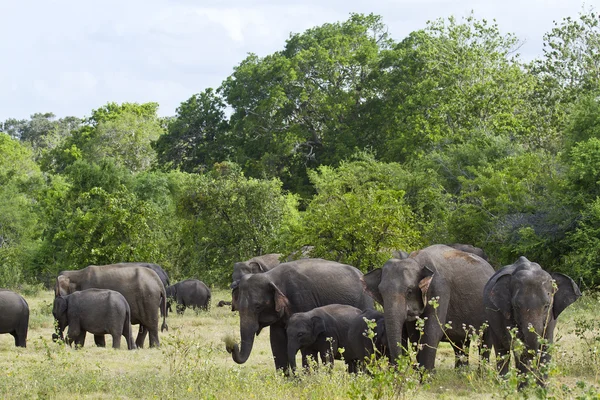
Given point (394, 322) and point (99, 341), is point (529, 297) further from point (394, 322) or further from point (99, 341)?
point (99, 341)

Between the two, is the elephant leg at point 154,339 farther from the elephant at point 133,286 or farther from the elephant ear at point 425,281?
the elephant ear at point 425,281

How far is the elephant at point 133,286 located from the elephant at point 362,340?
741cm

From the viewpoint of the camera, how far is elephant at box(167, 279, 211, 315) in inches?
1032

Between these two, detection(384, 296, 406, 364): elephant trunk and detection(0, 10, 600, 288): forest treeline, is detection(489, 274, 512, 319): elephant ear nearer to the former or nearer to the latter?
detection(384, 296, 406, 364): elephant trunk

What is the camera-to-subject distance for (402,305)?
1174 cm

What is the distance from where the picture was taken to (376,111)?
4944 centimetres

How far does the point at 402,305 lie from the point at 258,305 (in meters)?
2.49

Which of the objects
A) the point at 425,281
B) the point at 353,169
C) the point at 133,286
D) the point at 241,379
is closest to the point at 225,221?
the point at 353,169

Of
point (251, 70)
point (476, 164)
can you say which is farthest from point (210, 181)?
point (251, 70)

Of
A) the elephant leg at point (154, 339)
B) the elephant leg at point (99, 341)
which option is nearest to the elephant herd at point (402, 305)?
the elephant leg at point (99, 341)

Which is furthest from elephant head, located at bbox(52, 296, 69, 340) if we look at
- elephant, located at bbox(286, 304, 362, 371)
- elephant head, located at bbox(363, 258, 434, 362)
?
elephant head, located at bbox(363, 258, 434, 362)

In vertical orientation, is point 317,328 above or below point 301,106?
below

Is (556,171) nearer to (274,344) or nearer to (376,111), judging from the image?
(274,344)

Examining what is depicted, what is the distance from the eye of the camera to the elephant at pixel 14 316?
18609 mm
